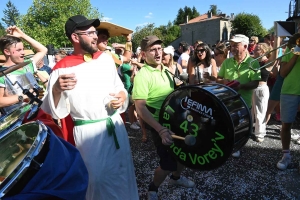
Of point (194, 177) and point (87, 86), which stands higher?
point (87, 86)

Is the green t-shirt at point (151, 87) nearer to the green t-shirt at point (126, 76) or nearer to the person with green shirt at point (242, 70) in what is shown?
the person with green shirt at point (242, 70)

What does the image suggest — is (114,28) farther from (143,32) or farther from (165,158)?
(143,32)

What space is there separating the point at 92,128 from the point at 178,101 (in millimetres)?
748

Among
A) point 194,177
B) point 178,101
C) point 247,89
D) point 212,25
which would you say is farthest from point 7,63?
point 212,25

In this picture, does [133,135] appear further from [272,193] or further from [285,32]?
[285,32]

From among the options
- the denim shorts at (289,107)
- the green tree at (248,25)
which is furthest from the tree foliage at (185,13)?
the denim shorts at (289,107)

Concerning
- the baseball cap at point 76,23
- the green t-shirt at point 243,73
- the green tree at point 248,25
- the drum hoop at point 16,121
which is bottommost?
the drum hoop at point 16,121

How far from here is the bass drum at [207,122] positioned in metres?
1.79

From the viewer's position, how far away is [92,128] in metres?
Answer: 2.01

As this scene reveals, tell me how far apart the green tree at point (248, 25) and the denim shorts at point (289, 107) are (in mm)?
40673

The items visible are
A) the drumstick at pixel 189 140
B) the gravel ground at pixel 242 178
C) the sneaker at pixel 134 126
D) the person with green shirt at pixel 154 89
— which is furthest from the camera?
the sneaker at pixel 134 126

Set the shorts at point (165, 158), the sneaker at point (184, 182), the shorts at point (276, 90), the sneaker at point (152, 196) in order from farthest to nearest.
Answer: the shorts at point (276, 90) → the sneaker at point (184, 182) → the sneaker at point (152, 196) → the shorts at point (165, 158)

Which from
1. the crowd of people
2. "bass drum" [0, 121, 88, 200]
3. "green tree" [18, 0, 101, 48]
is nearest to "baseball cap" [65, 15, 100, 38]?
the crowd of people

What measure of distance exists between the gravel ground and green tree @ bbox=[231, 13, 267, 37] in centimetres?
4054
